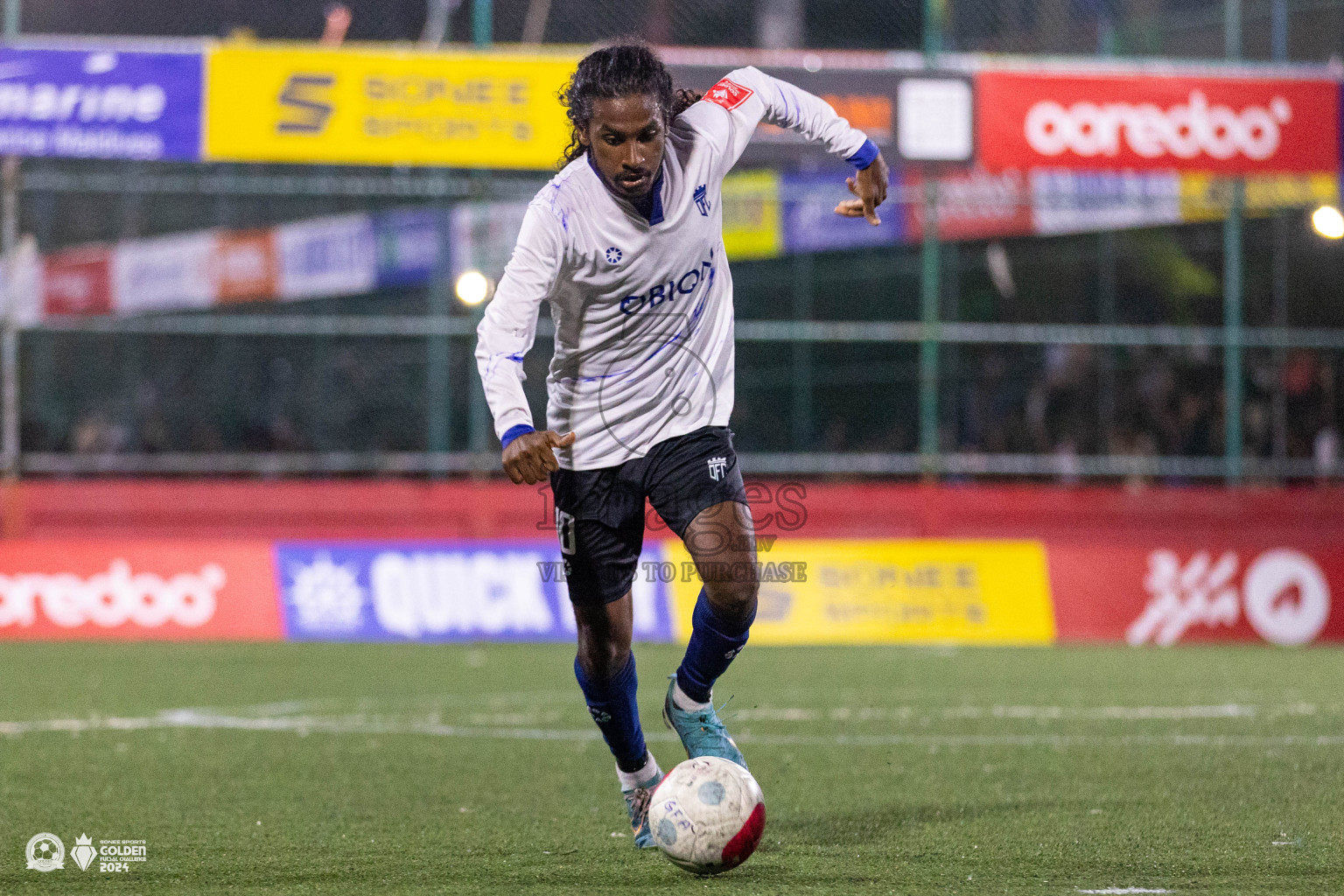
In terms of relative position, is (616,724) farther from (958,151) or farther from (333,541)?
(958,151)

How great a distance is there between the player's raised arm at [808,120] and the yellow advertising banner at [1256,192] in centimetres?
1391

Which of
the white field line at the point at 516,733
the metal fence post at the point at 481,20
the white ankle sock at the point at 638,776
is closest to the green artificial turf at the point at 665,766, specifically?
the white field line at the point at 516,733

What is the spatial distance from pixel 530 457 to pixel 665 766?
282 cm

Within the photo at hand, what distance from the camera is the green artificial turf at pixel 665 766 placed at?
5043 millimetres

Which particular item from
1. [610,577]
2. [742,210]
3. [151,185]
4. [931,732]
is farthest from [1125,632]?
[742,210]

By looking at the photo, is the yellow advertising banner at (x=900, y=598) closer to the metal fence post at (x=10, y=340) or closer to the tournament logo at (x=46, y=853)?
the metal fence post at (x=10, y=340)

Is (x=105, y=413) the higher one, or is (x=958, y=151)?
(x=958, y=151)

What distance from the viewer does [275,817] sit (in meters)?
6.08

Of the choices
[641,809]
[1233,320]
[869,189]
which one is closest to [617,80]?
[869,189]

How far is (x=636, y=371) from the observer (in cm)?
553

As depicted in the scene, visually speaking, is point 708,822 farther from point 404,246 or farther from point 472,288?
point 404,246

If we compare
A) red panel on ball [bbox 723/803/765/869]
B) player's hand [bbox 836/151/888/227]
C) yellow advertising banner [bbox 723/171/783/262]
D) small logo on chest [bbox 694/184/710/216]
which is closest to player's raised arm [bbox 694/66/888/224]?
player's hand [bbox 836/151/888/227]

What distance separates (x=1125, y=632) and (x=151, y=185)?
882 cm

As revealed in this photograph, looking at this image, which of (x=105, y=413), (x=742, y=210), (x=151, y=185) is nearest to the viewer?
(x=151, y=185)
